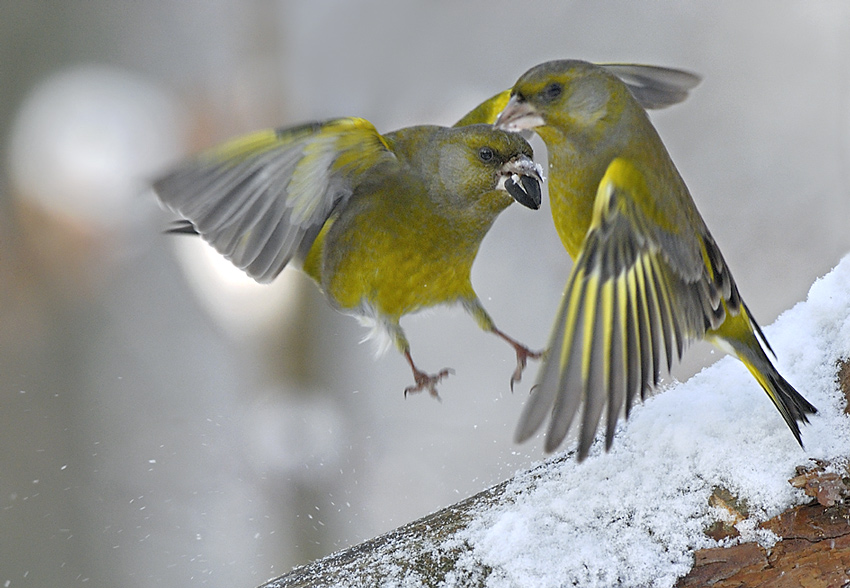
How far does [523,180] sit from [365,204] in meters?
0.38

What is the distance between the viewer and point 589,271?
1158 millimetres

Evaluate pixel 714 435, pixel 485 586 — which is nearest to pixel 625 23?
pixel 714 435

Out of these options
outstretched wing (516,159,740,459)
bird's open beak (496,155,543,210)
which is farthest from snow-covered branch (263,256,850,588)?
bird's open beak (496,155,543,210)

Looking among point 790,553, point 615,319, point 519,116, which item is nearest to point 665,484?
point 790,553

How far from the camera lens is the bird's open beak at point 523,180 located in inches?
63.9

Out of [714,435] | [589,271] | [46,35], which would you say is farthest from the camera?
[46,35]

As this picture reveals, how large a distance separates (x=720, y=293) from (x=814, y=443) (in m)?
0.28

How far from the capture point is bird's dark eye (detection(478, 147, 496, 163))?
5.65 ft

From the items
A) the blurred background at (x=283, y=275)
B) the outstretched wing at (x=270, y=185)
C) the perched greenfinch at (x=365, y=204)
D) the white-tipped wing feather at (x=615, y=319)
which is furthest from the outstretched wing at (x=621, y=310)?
the blurred background at (x=283, y=275)

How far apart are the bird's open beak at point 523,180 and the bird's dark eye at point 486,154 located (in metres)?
0.04

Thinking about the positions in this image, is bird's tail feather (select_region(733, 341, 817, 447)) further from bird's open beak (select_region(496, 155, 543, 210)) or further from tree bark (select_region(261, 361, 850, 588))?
bird's open beak (select_region(496, 155, 543, 210))

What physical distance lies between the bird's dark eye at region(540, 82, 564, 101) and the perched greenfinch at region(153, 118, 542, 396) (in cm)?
21

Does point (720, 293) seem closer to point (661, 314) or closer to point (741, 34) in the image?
point (661, 314)

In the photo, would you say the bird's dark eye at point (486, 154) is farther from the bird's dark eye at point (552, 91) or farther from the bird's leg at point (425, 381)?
the bird's leg at point (425, 381)
